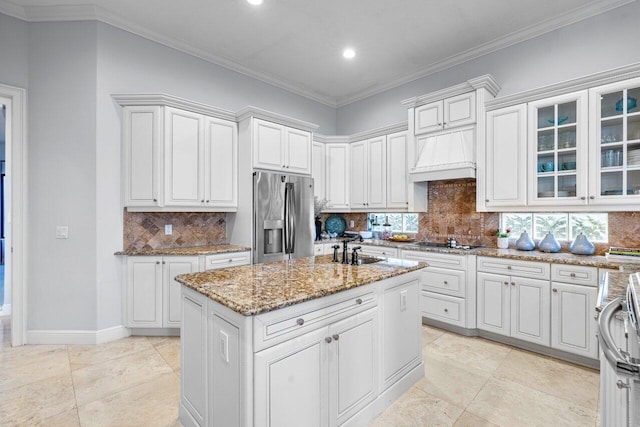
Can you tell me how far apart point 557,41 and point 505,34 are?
51 cm

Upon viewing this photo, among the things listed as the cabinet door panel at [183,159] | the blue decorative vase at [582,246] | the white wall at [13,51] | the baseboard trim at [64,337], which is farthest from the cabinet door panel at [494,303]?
the white wall at [13,51]

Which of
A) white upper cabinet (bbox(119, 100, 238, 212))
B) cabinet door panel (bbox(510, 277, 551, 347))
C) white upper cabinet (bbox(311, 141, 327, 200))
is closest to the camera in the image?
cabinet door panel (bbox(510, 277, 551, 347))

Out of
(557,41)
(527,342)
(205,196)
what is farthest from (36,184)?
(557,41)

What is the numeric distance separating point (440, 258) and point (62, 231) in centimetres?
397

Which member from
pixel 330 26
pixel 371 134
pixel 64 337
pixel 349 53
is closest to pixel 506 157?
pixel 371 134

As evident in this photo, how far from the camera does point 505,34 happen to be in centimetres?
348

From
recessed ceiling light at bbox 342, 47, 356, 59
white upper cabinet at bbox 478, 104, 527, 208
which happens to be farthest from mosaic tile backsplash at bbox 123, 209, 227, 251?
white upper cabinet at bbox 478, 104, 527, 208

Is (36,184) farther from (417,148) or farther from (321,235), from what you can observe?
(417,148)

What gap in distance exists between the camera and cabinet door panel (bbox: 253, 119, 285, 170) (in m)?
3.77

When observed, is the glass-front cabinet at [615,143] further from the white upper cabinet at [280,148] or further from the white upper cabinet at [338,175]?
the white upper cabinet at [280,148]

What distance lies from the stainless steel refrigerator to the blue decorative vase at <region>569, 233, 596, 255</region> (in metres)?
2.86

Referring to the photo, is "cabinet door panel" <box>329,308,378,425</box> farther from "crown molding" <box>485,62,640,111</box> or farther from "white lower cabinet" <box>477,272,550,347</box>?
"crown molding" <box>485,62,640,111</box>

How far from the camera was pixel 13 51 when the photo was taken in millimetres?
2980

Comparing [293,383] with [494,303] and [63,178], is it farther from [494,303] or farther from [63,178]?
[63,178]
